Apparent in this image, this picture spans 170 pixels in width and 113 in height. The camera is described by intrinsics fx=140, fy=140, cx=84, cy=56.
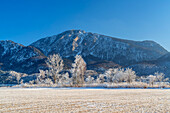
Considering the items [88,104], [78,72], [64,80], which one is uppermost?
[78,72]

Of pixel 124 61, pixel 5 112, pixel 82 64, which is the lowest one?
pixel 5 112

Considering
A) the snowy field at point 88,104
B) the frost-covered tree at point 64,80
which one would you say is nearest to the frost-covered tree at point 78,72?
the frost-covered tree at point 64,80

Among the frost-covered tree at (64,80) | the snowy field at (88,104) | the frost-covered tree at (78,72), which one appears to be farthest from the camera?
the frost-covered tree at (64,80)

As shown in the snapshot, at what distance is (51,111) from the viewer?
5.75 metres

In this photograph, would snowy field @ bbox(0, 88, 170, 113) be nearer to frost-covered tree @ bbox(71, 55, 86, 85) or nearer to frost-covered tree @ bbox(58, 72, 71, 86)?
frost-covered tree @ bbox(71, 55, 86, 85)

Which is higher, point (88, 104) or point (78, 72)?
point (78, 72)

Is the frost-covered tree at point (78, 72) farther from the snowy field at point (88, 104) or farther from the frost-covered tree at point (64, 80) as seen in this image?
the snowy field at point (88, 104)

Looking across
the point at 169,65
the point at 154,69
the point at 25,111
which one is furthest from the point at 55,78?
the point at 169,65

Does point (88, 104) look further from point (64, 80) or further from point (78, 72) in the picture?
point (64, 80)

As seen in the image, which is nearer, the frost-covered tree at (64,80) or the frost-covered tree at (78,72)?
the frost-covered tree at (78,72)

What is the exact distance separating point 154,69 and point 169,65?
13.2 m

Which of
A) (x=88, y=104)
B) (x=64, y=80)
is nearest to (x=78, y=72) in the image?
(x=64, y=80)

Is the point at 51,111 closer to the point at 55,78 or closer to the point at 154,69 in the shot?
the point at 55,78

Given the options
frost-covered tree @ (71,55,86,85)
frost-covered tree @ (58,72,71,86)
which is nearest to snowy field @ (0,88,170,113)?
frost-covered tree @ (71,55,86,85)
